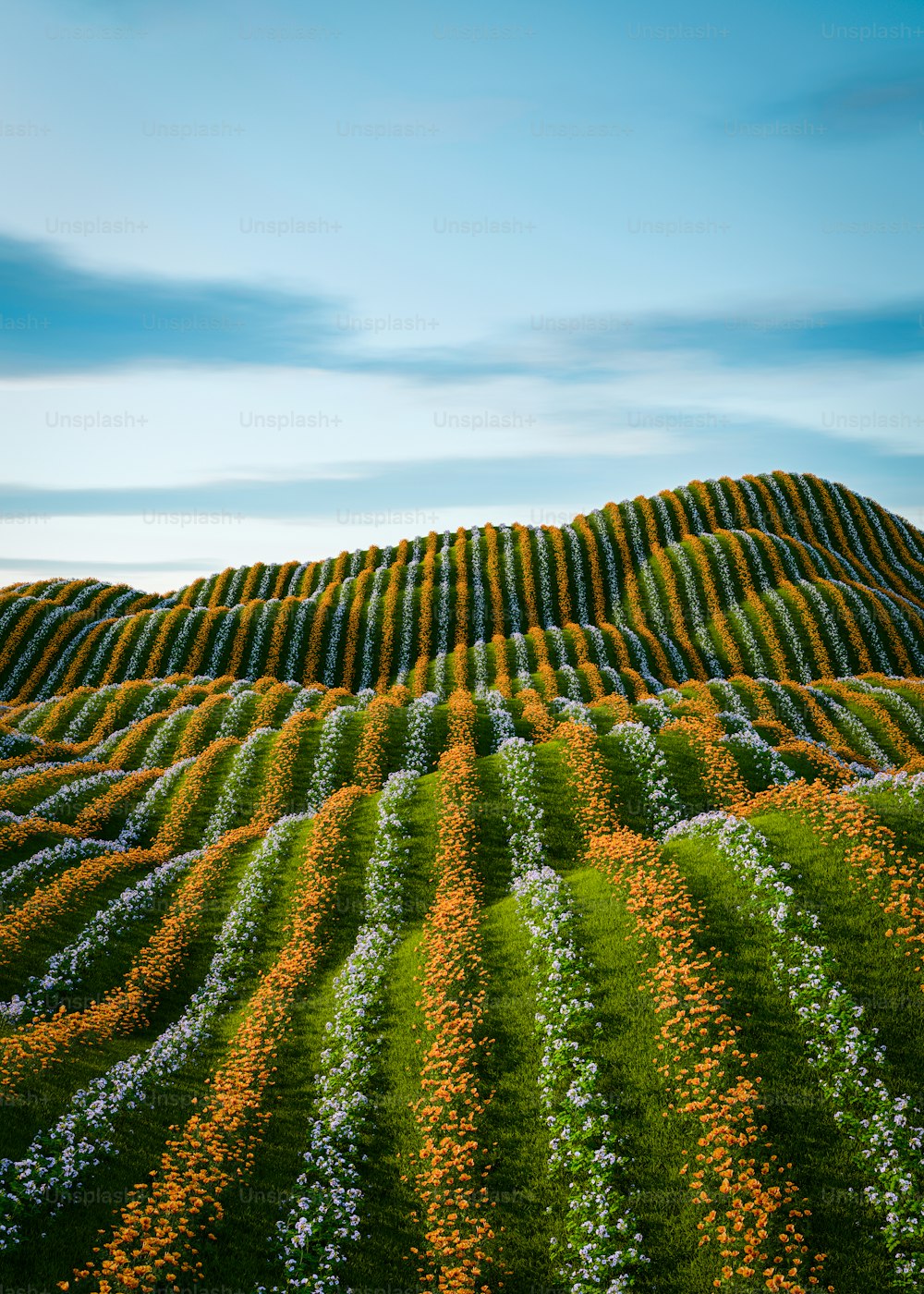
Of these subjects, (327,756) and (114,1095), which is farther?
(327,756)

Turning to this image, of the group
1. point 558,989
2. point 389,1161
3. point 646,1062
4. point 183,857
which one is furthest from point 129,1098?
point 183,857

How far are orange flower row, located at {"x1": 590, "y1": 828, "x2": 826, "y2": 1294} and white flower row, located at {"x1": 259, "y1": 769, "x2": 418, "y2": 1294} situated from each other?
709 cm

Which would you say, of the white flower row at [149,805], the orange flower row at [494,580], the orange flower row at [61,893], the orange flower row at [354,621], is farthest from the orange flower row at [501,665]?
the orange flower row at [61,893]

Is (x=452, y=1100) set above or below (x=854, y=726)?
below

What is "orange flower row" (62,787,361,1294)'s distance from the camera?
1538 centimetres

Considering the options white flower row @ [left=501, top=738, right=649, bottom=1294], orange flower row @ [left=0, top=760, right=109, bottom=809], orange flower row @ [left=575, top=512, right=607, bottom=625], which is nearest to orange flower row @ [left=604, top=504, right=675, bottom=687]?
orange flower row @ [left=575, top=512, right=607, bottom=625]

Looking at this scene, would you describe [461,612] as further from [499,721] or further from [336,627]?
[499,721]

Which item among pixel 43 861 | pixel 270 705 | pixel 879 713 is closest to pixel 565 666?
pixel 879 713

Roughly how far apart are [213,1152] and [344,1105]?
10.2ft

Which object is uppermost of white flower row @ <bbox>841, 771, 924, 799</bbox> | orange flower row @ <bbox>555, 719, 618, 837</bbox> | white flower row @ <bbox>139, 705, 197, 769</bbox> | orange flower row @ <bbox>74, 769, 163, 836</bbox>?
white flower row @ <bbox>841, 771, 924, 799</bbox>

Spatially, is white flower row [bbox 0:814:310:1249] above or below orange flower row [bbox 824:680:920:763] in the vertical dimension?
below

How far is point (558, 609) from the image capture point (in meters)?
94.9

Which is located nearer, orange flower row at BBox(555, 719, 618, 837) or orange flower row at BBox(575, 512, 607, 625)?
orange flower row at BBox(555, 719, 618, 837)

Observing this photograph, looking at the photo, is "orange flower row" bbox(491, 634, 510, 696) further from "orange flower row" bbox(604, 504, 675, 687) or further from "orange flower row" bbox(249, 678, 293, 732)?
"orange flower row" bbox(249, 678, 293, 732)
